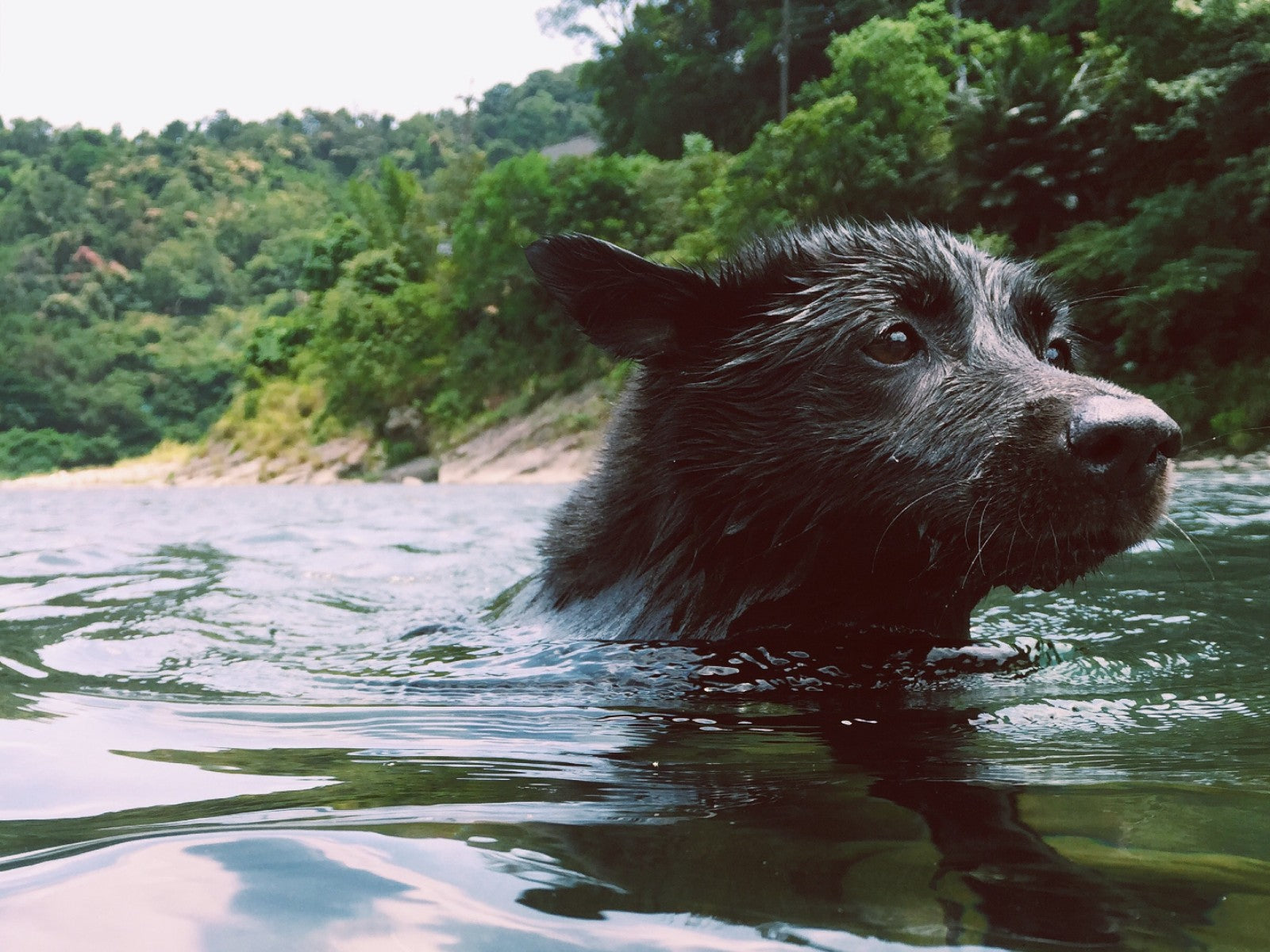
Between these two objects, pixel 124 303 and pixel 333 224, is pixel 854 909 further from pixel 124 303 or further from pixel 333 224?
pixel 124 303

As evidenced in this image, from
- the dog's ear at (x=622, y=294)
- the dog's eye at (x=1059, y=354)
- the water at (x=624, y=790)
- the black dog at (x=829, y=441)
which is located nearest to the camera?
the water at (x=624, y=790)

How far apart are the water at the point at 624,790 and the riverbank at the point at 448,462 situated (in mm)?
20769

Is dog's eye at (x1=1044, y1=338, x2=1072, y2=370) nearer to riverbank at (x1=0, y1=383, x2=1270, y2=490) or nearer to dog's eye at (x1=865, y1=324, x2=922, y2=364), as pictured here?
dog's eye at (x1=865, y1=324, x2=922, y2=364)

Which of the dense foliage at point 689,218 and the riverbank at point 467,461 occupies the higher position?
the dense foliage at point 689,218

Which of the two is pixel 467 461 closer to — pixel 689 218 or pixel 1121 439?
pixel 689 218

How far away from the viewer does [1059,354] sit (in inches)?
144

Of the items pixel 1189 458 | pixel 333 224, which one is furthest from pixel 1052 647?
pixel 333 224

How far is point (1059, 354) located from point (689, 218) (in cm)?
3730

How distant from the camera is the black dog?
2807 millimetres

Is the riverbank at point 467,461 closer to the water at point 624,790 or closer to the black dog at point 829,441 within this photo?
the black dog at point 829,441

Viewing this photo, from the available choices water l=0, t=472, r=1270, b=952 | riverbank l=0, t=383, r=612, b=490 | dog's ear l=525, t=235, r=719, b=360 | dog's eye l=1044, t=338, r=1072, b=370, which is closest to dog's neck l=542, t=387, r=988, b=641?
water l=0, t=472, r=1270, b=952

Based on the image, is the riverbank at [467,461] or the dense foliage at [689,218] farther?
the riverbank at [467,461]

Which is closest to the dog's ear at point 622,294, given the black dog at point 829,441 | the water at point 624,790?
the black dog at point 829,441

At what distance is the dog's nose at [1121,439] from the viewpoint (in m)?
2.48
